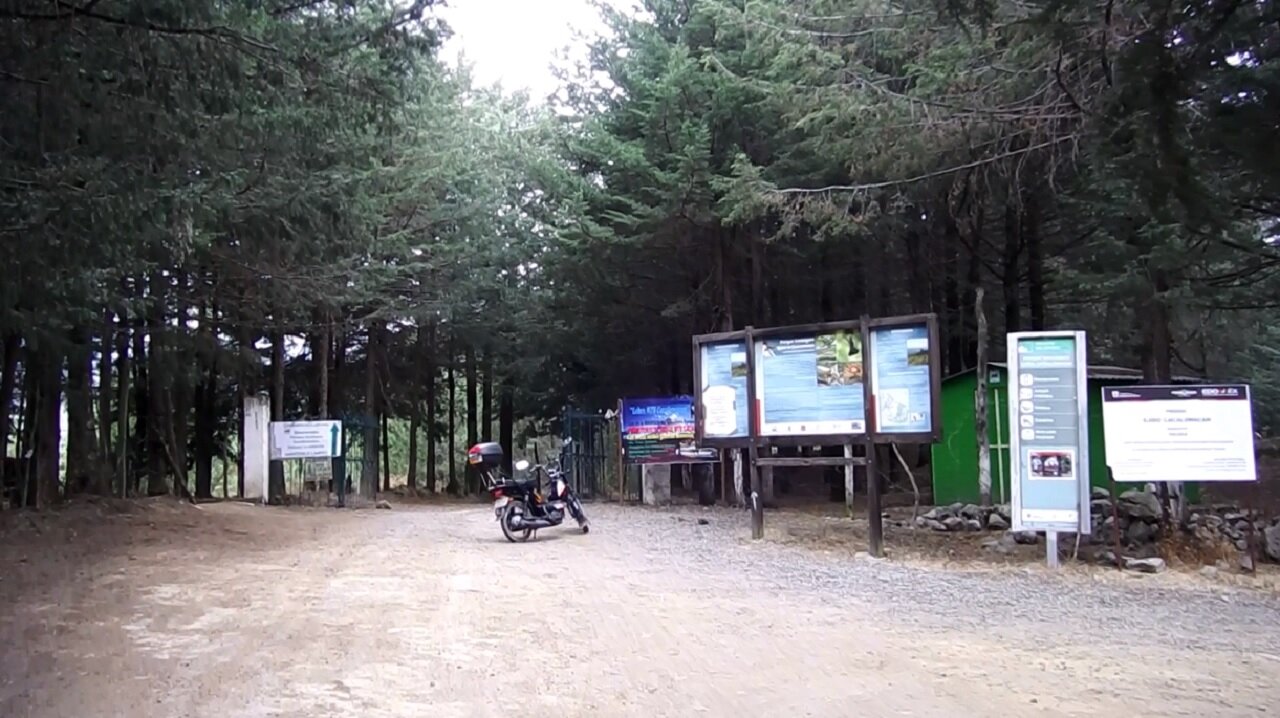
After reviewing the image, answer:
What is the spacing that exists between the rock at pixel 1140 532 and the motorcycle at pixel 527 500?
757 centimetres

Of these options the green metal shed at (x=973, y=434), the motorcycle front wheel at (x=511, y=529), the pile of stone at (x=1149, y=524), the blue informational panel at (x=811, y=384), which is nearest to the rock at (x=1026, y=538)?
the pile of stone at (x=1149, y=524)

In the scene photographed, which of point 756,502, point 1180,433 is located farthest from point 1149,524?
point 756,502

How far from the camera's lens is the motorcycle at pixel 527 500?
1470 centimetres

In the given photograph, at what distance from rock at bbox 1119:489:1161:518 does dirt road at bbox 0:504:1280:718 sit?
290 centimetres

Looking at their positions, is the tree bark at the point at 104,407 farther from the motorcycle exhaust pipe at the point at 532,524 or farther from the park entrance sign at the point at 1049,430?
the park entrance sign at the point at 1049,430

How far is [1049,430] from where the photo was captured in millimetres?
12188

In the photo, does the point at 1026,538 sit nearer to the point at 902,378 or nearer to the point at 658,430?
the point at 902,378

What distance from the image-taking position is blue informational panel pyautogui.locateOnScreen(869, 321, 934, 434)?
1320 cm

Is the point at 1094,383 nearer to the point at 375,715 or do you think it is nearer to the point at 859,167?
the point at 859,167

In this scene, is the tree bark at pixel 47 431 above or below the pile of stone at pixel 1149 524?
above

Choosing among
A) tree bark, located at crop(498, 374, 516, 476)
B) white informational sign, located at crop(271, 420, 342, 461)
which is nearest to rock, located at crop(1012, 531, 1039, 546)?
white informational sign, located at crop(271, 420, 342, 461)

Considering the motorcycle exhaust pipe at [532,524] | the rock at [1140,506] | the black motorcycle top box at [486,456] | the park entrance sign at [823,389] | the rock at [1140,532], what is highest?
the park entrance sign at [823,389]

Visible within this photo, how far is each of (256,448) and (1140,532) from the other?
18054 millimetres

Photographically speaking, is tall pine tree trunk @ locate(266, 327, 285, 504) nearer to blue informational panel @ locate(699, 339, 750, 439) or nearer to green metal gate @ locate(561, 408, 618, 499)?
green metal gate @ locate(561, 408, 618, 499)
